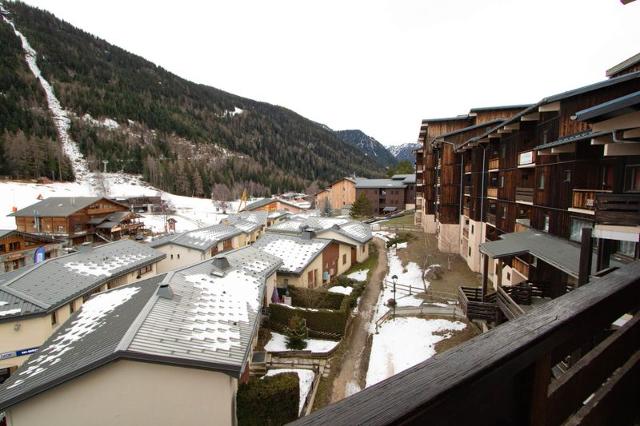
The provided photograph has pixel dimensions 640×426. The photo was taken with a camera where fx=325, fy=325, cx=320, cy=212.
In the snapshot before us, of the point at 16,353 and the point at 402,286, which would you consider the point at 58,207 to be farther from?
the point at 402,286

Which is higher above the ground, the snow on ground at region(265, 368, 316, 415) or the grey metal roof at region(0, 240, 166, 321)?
the grey metal roof at region(0, 240, 166, 321)

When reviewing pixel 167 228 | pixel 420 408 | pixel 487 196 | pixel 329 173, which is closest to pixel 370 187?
pixel 167 228

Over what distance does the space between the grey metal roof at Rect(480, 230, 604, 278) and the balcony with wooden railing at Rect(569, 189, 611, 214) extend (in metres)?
1.40

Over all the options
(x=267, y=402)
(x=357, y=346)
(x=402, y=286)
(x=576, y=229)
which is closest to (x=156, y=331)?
(x=267, y=402)

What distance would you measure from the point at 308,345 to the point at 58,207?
46.3 metres

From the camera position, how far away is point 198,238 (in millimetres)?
32344

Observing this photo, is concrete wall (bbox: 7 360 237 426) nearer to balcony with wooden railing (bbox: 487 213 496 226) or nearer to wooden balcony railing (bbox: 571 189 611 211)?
wooden balcony railing (bbox: 571 189 611 211)

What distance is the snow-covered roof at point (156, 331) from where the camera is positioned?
945cm

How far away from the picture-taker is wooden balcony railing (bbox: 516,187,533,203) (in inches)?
636

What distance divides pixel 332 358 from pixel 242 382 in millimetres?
5438

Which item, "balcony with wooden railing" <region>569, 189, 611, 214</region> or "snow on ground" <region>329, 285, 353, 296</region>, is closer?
"balcony with wooden railing" <region>569, 189, 611, 214</region>

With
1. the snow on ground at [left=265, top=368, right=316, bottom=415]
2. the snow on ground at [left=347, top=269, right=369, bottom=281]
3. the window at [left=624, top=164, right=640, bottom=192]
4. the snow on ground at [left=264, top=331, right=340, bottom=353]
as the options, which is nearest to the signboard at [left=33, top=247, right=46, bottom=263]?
the snow on ground at [left=264, top=331, right=340, bottom=353]

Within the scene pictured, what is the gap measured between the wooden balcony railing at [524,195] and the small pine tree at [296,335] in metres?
13.4

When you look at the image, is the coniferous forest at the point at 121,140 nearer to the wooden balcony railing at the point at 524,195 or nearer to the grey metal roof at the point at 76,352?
the grey metal roof at the point at 76,352
